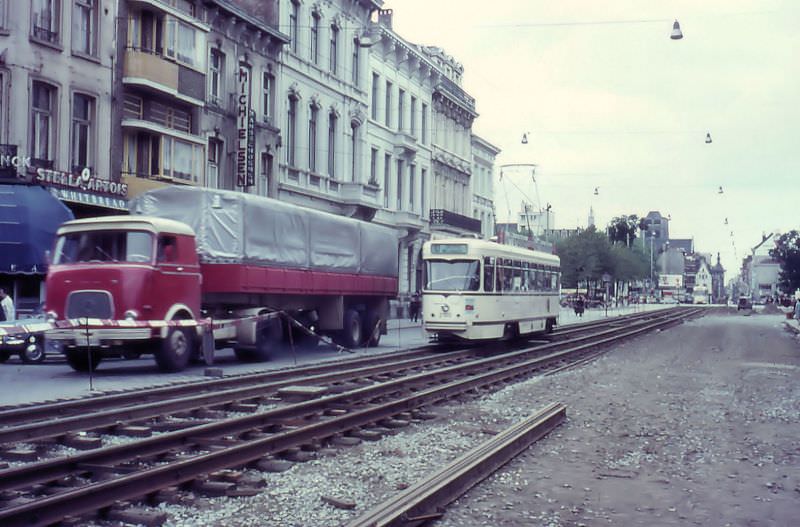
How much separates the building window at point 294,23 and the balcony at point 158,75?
28.5 ft

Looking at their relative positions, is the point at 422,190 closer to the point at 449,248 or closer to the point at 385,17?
the point at 385,17

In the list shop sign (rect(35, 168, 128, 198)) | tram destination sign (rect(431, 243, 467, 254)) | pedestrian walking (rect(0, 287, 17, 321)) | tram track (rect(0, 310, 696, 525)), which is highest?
shop sign (rect(35, 168, 128, 198))

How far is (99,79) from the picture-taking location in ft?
91.3

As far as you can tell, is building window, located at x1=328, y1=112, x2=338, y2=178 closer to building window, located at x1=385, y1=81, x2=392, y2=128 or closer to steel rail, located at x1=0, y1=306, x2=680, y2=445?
building window, located at x1=385, y1=81, x2=392, y2=128

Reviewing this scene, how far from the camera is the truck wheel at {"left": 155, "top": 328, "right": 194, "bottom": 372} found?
1803 centimetres

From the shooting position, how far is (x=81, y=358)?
18.4m

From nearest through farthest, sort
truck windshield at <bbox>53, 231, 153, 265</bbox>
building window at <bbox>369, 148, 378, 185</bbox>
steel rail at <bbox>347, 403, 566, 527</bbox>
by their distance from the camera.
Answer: steel rail at <bbox>347, 403, 566, 527</bbox>
truck windshield at <bbox>53, 231, 153, 265</bbox>
building window at <bbox>369, 148, 378, 185</bbox>

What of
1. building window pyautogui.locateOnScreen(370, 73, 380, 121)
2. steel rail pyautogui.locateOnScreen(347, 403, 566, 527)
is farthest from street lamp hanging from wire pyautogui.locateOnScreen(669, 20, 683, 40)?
building window pyautogui.locateOnScreen(370, 73, 380, 121)

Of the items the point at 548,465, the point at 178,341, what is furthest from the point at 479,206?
the point at 548,465

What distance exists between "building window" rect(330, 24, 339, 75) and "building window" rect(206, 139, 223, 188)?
34.2 ft

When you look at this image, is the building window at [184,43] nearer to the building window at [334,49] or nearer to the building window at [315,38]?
the building window at [315,38]

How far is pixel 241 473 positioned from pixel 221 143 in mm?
27133

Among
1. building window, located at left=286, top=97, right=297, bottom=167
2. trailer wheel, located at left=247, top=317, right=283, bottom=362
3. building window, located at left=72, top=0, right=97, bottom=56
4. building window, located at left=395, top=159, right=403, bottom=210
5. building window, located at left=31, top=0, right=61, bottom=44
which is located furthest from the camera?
building window, located at left=395, top=159, right=403, bottom=210

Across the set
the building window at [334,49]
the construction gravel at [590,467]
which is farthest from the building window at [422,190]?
the construction gravel at [590,467]
